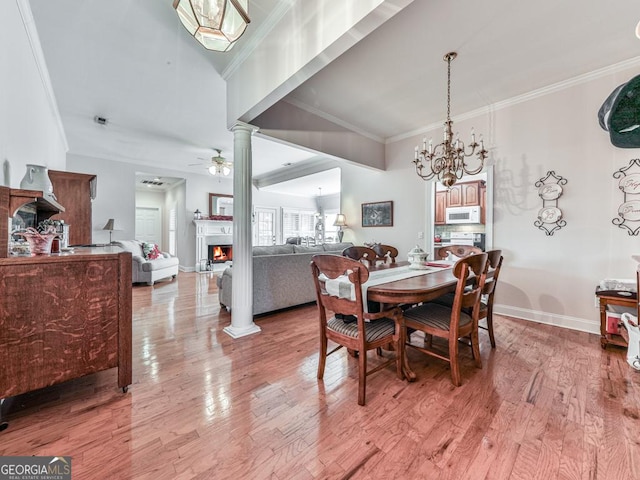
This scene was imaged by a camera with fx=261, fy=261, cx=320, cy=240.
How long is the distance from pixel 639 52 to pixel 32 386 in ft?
17.7

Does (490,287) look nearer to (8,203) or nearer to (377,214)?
(377,214)

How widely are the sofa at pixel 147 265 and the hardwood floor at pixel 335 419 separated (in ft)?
10.8

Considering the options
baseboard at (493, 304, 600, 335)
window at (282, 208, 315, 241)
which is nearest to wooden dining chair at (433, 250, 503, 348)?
baseboard at (493, 304, 600, 335)

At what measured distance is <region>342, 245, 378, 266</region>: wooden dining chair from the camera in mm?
3035

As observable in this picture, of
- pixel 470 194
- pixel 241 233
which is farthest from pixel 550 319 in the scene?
pixel 241 233

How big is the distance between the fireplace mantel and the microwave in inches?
228

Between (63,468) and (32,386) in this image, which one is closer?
(63,468)

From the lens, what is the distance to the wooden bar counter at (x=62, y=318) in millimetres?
1365

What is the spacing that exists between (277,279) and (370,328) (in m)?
1.93

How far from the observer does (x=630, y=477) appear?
1.15 metres

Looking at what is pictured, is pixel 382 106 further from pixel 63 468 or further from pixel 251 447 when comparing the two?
pixel 63 468

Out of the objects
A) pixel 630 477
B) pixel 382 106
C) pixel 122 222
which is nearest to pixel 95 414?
pixel 630 477

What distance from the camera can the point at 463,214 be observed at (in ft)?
18.5

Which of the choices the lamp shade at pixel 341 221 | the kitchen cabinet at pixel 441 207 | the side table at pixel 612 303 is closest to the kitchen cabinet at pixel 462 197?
the kitchen cabinet at pixel 441 207
